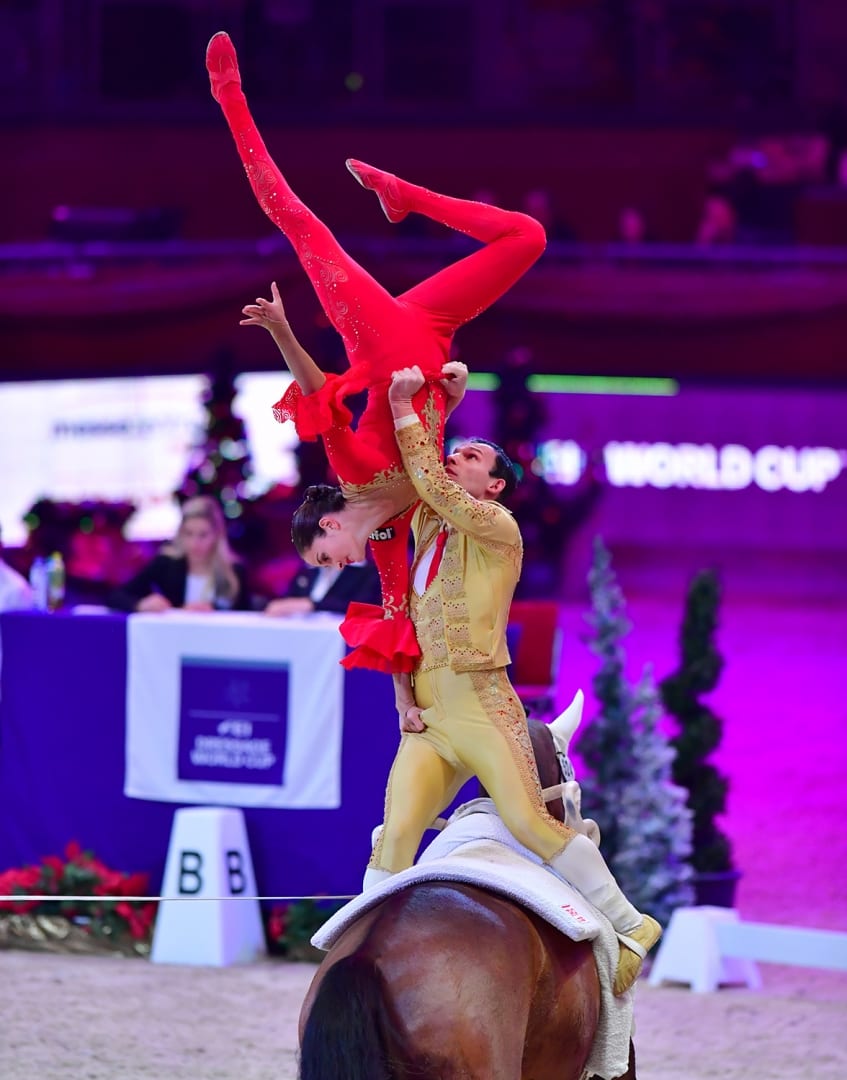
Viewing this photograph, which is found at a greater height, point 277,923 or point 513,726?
point 513,726

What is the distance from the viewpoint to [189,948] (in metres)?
6.71

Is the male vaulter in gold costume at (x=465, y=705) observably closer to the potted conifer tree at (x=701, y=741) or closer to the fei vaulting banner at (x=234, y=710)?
the fei vaulting banner at (x=234, y=710)

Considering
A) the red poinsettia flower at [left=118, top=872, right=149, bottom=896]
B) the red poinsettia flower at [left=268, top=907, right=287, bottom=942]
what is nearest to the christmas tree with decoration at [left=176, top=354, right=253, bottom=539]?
the red poinsettia flower at [left=118, top=872, right=149, bottom=896]

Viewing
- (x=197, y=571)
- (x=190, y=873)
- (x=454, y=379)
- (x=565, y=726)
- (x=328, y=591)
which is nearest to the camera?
(x=454, y=379)

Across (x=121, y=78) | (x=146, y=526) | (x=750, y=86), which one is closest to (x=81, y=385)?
(x=146, y=526)

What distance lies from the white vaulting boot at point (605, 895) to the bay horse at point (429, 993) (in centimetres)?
31

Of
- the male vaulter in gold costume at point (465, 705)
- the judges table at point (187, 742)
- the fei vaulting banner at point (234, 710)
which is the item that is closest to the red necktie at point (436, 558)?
the male vaulter in gold costume at point (465, 705)

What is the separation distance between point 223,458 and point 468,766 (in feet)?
24.9

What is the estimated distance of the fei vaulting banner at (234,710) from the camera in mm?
6742

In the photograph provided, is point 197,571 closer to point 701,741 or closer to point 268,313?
point 701,741

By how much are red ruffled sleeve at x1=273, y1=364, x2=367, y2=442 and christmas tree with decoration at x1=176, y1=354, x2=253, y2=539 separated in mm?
7201

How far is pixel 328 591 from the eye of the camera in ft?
23.7

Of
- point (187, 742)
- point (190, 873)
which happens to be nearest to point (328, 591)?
point (187, 742)

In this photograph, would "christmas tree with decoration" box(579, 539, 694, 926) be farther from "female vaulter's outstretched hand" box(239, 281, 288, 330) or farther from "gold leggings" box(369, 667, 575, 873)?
"female vaulter's outstretched hand" box(239, 281, 288, 330)
